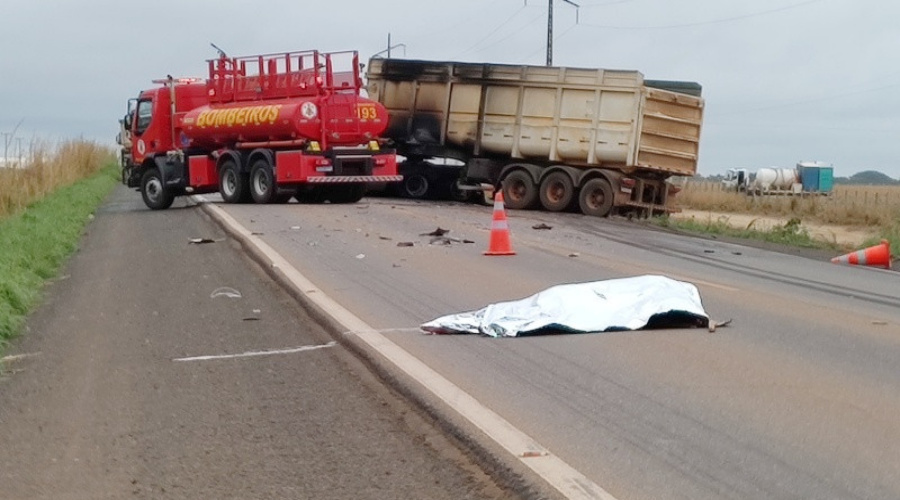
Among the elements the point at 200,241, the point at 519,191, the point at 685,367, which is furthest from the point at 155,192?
the point at 685,367

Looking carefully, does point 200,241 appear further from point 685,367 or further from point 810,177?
point 810,177

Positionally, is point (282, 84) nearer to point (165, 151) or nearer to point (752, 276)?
point (165, 151)

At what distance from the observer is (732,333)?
9.50 metres

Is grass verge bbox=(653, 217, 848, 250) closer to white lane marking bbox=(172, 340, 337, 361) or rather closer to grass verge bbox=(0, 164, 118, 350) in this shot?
grass verge bbox=(0, 164, 118, 350)

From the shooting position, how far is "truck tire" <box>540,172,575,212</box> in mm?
27656

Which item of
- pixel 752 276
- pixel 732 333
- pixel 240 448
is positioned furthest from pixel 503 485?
pixel 752 276

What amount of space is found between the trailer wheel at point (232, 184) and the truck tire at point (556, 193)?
6809 millimetres

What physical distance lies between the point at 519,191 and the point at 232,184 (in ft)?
21.9

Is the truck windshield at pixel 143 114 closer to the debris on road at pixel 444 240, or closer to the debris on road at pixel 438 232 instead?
the debris on road at pixel 438 232

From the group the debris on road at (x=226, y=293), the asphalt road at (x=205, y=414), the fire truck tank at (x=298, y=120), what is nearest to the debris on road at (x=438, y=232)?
the debris on road at (x=226, y=293)

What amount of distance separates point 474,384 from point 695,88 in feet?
76.3

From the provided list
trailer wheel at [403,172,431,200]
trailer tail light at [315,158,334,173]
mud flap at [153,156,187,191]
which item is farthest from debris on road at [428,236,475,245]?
trailer wheel at [403,172,431,200]

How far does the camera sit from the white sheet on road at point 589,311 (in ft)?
30.9

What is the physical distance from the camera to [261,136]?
87.7ft
